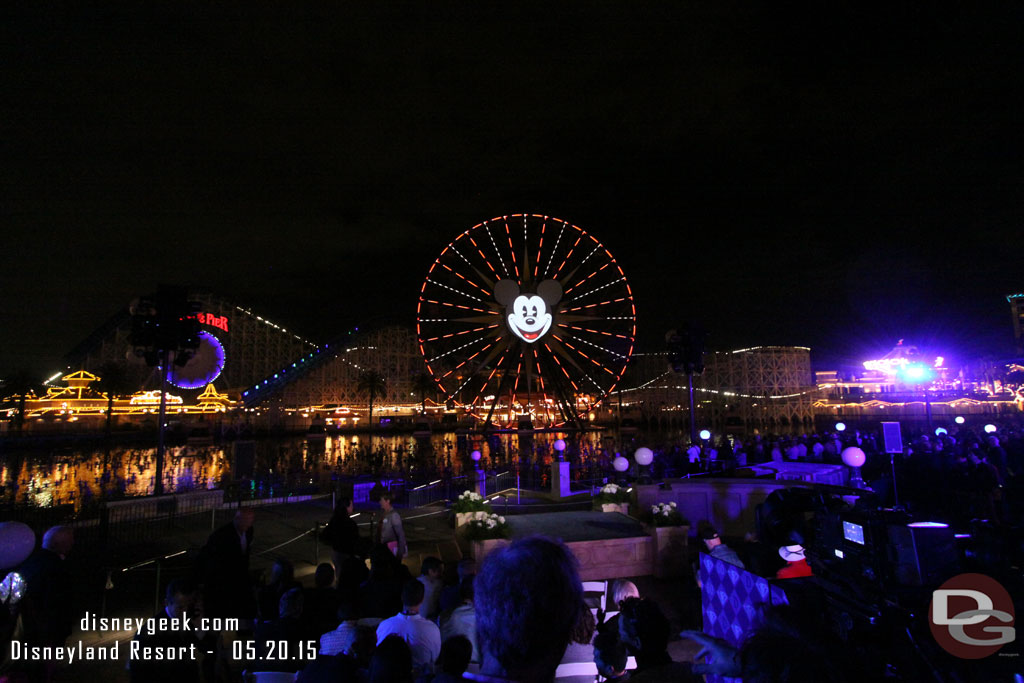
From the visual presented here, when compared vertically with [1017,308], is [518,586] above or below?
below

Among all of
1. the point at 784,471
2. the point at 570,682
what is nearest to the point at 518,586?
the point at 570,682

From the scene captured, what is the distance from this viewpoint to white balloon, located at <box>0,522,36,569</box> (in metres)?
5.48

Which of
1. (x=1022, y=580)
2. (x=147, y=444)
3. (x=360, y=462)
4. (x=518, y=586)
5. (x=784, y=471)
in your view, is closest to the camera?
(x=518, y=586)

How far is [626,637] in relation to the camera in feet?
12.2

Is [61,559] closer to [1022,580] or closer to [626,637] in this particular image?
[626,637]

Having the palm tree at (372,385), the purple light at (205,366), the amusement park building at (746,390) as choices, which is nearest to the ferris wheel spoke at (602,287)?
the palm tree at (372,385)

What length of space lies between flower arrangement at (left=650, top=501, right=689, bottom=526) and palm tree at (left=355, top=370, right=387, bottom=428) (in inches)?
2506

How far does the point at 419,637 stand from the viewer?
3982 millimetres

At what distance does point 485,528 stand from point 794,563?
5.21m

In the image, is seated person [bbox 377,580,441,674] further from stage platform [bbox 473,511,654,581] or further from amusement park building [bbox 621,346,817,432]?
amusement park building [bbox 621,346,817,432]

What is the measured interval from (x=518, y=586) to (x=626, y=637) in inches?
92.3

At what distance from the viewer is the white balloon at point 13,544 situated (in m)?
5.48

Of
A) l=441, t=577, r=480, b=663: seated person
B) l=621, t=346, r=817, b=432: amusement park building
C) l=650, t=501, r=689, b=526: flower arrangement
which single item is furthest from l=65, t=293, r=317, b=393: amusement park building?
l=441, t=577, r=480, b=663: seated person

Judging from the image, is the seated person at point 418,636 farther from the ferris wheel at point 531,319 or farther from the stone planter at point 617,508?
the ferris wheel at point 531,319
